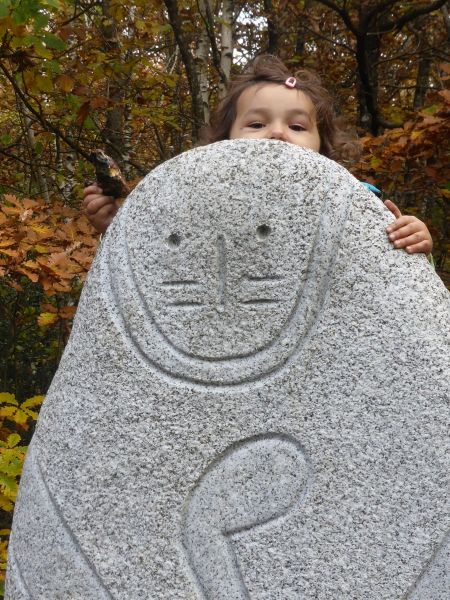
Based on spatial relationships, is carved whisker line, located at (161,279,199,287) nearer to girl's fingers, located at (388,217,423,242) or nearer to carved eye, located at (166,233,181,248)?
carved eye, located at (166,233,181,248)

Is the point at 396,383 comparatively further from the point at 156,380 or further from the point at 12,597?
the point at 12,597

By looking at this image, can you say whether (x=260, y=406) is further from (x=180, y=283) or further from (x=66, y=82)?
(x=66, y=82)

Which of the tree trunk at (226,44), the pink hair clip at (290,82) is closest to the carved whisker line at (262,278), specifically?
the pink hair clip at (290,82)

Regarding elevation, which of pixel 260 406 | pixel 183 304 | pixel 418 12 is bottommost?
pixel 260 406

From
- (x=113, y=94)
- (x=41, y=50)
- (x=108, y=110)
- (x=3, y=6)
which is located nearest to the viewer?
(x=3, y=6)

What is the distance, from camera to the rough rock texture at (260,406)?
1.50 m

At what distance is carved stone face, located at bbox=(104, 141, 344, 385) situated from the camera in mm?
1526

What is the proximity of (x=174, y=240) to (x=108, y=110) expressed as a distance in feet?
9.76

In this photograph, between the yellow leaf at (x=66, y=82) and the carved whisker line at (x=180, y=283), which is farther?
the yellow leaf at (x=66, y=82)

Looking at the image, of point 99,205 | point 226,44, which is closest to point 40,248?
point 99,205

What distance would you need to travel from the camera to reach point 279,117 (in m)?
1.97

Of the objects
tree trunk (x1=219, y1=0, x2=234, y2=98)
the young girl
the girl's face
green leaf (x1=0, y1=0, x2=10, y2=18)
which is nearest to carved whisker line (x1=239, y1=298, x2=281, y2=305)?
the young girl

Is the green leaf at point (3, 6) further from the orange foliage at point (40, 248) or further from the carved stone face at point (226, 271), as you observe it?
the carved stone face at point (226, 271)

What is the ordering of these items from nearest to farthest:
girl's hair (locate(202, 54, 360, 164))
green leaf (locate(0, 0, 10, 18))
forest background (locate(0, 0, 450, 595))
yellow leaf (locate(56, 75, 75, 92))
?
girl's hair (locate(202, 54, 360, 164)) < green leaf (locate(0, 0, 10, 18)) < forest background (locate(0, 0, 450, 595)) < yellow leaf (locate(56, 75, 75, 92))
